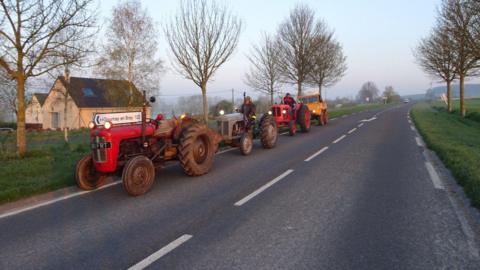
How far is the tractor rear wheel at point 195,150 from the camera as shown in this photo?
288 inches

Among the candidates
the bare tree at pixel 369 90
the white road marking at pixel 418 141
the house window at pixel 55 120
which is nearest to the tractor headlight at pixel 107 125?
the white road marking at pixel 418 141

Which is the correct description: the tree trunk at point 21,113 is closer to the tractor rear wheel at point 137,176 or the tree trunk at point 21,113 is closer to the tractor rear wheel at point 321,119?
the tractor rear wheel at point 137,176

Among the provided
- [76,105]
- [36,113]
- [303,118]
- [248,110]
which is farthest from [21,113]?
[36,113]

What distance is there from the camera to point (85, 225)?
4.82m

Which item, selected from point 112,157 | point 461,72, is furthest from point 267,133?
point 461,72

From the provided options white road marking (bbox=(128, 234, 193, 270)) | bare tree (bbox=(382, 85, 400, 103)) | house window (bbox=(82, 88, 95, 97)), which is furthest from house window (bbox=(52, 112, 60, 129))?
bare tree (bbox=(382, 85, 400, 103))

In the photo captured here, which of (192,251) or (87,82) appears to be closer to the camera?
(192,251)

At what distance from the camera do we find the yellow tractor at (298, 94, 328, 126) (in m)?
20.6

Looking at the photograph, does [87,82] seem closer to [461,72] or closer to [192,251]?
[461,72]

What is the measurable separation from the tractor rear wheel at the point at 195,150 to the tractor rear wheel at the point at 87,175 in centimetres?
162

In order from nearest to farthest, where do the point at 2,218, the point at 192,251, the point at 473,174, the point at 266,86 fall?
the point at 192,251 → the point at 2,218 → the point at 473,174 → the point at 266,86

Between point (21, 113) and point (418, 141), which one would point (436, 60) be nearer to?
point (418, 141)

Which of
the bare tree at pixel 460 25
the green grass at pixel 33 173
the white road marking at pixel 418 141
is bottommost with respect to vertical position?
the green grass at pixel 33 173

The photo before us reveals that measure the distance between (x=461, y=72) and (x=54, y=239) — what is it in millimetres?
28200
